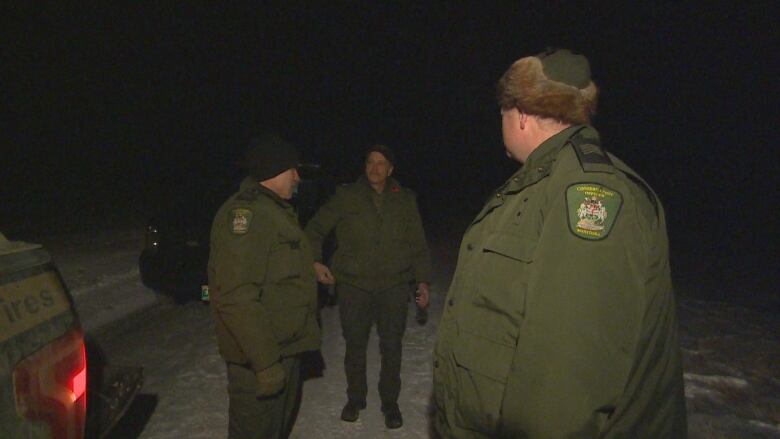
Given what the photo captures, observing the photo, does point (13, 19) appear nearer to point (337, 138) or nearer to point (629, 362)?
point (337, 138)

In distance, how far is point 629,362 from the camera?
4.22 feet

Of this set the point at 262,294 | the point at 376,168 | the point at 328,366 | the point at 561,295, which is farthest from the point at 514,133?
the point at 328,366

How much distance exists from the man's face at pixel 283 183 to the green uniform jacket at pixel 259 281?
0.10 meters

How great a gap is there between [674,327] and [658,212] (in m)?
0.35

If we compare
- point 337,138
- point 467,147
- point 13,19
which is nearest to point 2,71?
point 13,19

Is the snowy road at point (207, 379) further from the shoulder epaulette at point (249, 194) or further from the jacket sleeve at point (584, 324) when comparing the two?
the jacket sleeve at point (584, 324)

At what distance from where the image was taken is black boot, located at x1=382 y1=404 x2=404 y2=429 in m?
3.80

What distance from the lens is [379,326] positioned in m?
3.95

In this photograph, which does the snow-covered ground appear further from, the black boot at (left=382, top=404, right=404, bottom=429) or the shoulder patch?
the shoulder patch

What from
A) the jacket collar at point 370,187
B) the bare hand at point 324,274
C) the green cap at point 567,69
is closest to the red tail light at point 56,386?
the green cap at point 567,69

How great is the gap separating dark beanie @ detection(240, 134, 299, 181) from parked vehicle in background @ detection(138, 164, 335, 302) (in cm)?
371

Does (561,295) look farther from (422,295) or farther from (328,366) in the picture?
(328,366)

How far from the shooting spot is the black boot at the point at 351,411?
3.88m

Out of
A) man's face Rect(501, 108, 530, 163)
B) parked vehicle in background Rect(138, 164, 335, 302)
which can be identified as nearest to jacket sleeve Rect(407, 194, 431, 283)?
man's face Rect(501, 108, 530, 163)
